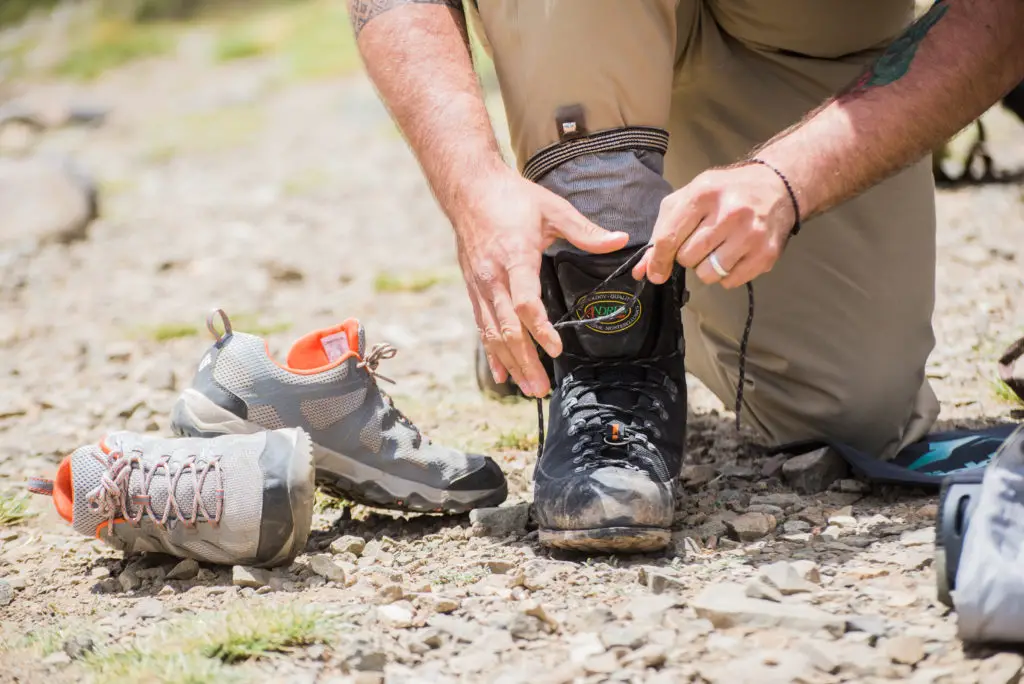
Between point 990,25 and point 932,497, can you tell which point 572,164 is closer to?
point 990,25

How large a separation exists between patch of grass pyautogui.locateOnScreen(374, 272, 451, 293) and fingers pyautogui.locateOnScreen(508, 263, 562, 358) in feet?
10.4

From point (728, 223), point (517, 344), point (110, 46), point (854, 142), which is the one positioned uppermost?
point (110, 46)

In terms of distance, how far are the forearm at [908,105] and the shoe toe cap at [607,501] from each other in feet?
2.09

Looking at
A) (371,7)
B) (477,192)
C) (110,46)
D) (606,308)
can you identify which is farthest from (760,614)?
(110,46)

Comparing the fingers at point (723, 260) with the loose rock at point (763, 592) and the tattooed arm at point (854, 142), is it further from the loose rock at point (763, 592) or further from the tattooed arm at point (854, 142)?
the loose rock at point (763, 592)

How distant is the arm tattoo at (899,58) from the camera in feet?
7.77

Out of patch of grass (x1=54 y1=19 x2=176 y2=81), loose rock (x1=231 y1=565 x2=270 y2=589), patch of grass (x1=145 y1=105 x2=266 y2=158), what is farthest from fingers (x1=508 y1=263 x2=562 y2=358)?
patch of grass (x1=54 y1=19 x2=176 y2=81)

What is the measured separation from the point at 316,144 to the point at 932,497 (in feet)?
24.3

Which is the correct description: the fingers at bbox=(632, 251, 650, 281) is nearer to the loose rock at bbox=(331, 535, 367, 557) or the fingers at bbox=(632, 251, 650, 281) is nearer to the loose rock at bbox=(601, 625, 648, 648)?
the loose rock at bbox=(601, 625, 648, 648)

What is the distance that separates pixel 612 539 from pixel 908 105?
107 cm

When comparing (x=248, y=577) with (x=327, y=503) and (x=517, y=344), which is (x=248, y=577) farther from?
(x=517, y=344)

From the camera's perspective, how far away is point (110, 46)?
50.5 ft

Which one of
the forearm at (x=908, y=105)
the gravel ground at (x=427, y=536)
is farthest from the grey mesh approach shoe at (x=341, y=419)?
the forearm at (x=908, y=105)

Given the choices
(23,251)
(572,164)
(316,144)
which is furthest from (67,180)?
(572,164)
